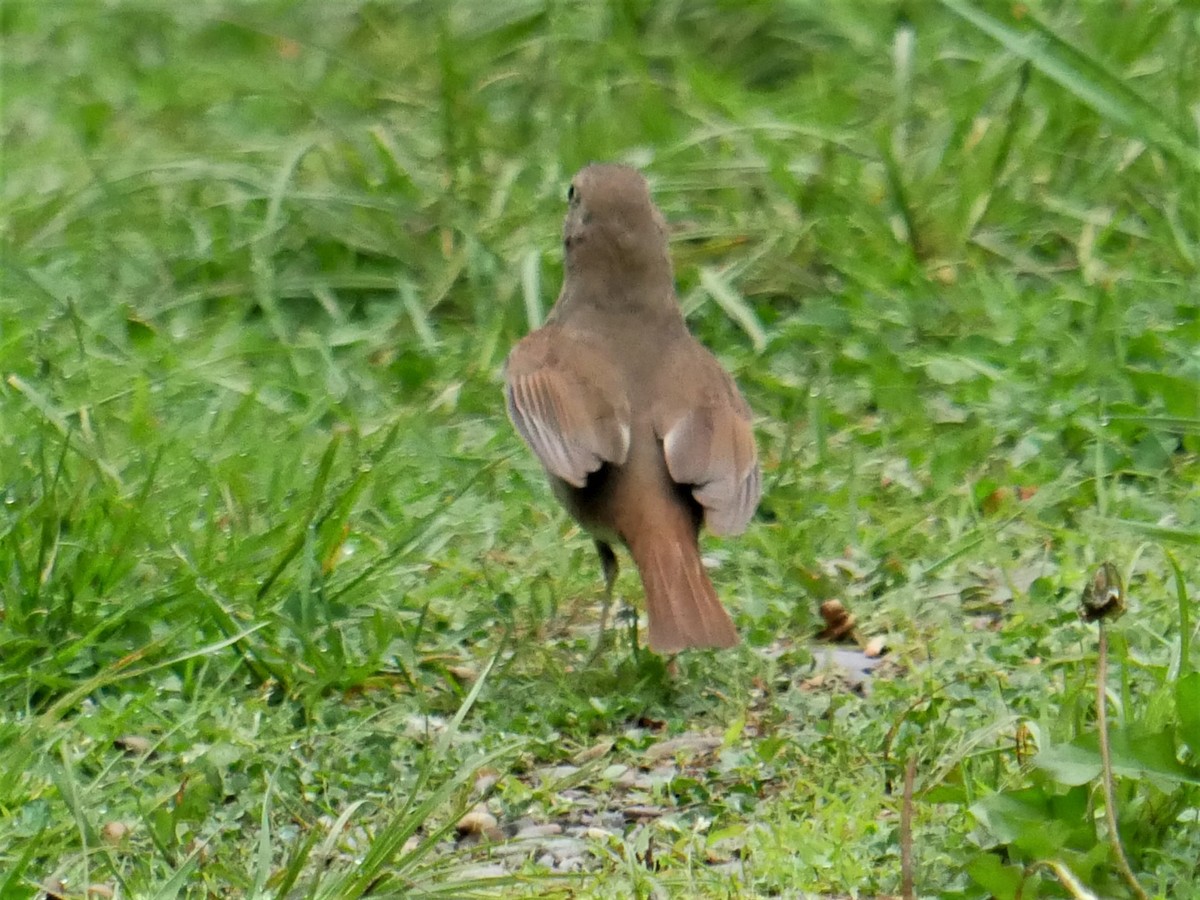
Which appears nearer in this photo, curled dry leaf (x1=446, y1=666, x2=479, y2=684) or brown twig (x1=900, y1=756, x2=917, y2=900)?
brown twig (x1=900, y1=756, x2=917, y2=900)

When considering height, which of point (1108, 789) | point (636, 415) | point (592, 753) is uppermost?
point (636, 415)

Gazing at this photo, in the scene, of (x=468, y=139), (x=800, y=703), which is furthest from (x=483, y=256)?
(x=800, y=703)

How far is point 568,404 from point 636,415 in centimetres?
16

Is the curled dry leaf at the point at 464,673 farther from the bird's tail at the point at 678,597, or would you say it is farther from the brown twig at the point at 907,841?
the brown twig at the point at 907,841

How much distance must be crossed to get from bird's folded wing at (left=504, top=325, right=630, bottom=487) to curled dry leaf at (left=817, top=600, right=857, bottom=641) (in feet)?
1.92

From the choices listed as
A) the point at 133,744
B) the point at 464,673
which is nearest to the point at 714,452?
the point at 464,673

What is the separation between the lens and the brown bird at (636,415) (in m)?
4.75

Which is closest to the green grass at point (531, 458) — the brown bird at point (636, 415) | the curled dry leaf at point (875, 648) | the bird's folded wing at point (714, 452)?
the curled dry leaf at point (875, 648)

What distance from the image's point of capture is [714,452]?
4.95 m

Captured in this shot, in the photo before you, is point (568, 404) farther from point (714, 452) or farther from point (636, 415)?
point (714, 452)

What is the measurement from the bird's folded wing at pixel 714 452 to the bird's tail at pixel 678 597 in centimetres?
9

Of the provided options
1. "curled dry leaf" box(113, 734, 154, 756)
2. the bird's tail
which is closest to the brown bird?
the bird's tail

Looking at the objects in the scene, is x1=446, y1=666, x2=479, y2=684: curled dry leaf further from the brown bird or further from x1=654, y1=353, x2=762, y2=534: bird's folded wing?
x1=654, y1=353, x2=762, y2=534: bird's folded wing

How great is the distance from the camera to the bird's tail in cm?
448
